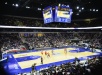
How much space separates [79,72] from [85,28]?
3459 cm

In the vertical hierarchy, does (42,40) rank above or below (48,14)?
below

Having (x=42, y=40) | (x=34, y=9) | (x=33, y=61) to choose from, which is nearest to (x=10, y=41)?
(x=42, y=40)

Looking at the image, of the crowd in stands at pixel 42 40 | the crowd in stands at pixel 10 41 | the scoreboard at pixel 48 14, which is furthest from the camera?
the crowd in stands at pixel 42 40

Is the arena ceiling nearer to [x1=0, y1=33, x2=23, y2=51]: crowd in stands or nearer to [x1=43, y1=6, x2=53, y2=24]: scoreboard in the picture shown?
[x1=0, y1=33, x2=23, y2=51]: crowd in stands

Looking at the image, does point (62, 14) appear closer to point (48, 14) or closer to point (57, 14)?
point (57, 14)

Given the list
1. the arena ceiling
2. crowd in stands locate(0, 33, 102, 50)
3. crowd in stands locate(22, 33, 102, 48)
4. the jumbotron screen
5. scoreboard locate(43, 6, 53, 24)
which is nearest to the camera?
scoreboard locate(43, 6, 53, 24)

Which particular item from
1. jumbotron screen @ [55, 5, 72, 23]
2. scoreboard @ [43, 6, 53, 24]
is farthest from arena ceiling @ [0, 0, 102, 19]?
jumbotron screen @ [55, 5, 72, 23]

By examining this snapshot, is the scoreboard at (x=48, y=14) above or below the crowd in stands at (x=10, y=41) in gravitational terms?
above

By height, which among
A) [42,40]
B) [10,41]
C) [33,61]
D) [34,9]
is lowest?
[33,61]

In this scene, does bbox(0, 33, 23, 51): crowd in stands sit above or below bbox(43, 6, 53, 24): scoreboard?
below

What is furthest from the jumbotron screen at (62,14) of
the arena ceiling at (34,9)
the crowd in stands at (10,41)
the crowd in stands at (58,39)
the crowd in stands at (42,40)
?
the crowd in stands at (58,39)

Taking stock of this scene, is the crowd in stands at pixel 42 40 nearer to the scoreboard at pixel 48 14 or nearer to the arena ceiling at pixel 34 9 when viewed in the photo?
the arena ceiling at pixel 34 9

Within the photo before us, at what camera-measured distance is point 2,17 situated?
106ft

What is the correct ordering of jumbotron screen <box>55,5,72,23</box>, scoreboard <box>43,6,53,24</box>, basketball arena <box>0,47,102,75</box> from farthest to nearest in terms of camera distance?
jumbotron screen <box>55,5,72,23</box>
scoreboard <box>43,6,53,24</box>
basketball arena <box>0,47,102,75</box>
